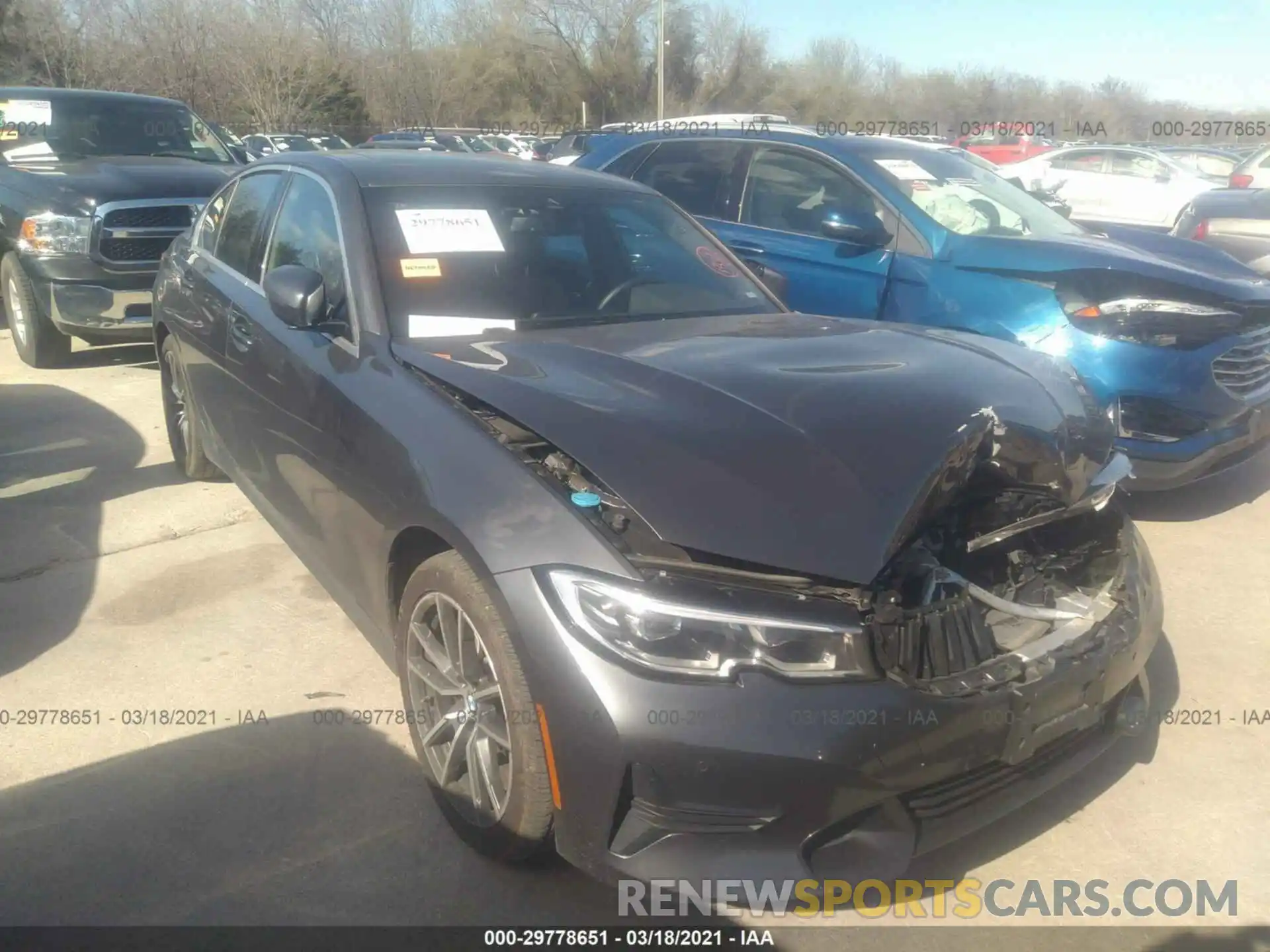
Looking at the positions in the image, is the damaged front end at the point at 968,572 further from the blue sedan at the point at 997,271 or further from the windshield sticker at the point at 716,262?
the blue sedan at the point at 997,271

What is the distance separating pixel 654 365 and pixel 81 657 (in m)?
2.28

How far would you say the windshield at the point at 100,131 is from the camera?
7.90 meters

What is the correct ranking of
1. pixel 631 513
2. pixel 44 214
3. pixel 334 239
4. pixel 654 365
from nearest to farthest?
1. pixel 631 513
2. pixel 654 365
3. pixel 334 239
4. pixel 44 214

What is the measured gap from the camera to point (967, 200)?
18.5ft

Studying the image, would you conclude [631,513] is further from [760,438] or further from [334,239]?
[334,239]

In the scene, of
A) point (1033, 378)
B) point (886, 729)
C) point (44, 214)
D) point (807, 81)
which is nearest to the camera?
point (886, 729)

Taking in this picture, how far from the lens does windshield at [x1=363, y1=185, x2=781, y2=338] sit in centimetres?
330

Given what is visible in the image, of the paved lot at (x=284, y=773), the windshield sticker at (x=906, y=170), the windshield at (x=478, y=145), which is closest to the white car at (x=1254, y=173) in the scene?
the windshield sticker at (x=906, y=170)

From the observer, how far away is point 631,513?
2.29 metres

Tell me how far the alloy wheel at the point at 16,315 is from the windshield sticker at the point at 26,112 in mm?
1412

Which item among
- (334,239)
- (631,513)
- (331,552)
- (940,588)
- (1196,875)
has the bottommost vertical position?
(1196,875)

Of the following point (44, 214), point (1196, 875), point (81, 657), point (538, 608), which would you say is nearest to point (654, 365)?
point (538, 608)

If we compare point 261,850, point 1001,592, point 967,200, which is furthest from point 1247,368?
point 261,850

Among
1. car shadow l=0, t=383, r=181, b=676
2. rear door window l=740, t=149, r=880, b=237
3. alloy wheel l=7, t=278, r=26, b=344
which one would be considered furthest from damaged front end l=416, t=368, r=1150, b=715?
alloy wheel l=7, t=278, r=26, b=344
